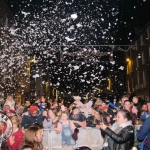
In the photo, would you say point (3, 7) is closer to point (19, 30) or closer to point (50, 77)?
point (19, 30)

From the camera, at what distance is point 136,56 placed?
33.9 m

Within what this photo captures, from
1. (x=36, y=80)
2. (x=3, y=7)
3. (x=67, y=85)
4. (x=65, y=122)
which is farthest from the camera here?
(x=67, y=85)

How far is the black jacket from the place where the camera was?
4195 mm

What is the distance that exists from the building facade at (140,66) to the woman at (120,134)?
74.0 ft

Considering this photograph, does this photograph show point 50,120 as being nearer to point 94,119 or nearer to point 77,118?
point 77,118

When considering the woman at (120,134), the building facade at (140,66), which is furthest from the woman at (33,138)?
the building facade at (140,66)

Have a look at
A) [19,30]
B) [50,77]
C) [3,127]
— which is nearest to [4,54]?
[19,30]

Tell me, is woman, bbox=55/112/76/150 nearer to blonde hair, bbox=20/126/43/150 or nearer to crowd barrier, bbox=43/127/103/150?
crowd barrier, bbox=43/127/103/150

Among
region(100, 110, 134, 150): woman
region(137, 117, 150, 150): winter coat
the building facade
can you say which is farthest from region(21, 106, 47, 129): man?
the building facade

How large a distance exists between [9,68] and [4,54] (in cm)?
209

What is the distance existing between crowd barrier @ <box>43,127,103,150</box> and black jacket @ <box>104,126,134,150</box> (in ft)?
10.7

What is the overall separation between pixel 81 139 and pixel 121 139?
11.7ft

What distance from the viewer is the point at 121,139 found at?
4.20m

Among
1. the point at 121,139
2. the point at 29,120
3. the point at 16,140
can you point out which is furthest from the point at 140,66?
the point at 121,139
